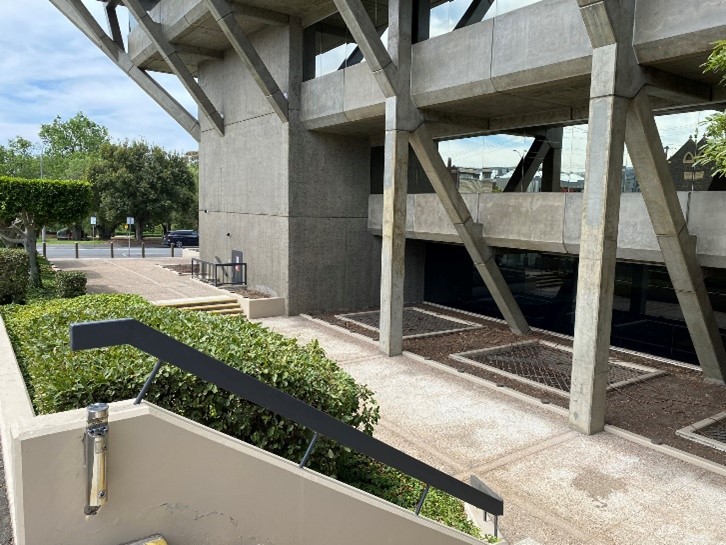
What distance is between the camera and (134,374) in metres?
4.23

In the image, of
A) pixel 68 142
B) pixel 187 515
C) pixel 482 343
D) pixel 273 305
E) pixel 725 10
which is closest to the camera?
pixel 187 515

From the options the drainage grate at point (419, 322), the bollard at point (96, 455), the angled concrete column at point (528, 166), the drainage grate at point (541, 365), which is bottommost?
the drainage grate at point (541, 365)

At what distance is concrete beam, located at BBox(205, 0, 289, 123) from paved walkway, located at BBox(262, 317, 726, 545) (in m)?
9.77

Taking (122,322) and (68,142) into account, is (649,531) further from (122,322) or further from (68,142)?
(68,142)

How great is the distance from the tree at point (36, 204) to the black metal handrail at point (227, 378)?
18.1m

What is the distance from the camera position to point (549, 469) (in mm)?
8234

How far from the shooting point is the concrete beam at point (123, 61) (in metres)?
21.1

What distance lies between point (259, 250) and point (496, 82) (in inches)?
435

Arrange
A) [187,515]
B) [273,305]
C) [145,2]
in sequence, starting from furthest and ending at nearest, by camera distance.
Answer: [145,2], [273,305], [187,515]

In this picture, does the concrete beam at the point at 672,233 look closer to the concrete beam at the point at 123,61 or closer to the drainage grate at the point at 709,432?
the drainage grate at the point at 709,432

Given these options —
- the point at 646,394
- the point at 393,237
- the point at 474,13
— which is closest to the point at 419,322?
the point at 393,237

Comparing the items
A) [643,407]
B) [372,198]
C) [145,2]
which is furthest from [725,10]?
[145,2]

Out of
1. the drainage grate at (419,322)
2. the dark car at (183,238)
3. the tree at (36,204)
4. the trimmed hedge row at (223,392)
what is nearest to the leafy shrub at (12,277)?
the tree at (36,204)

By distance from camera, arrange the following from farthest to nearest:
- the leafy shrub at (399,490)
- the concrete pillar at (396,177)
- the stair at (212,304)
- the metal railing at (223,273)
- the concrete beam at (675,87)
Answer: the metal railing at (223,273)
the stair at (212,304)
the concrete pillar at (396,177)
the concrete beam at (675,87)
the leafy shrub at (399,490)
